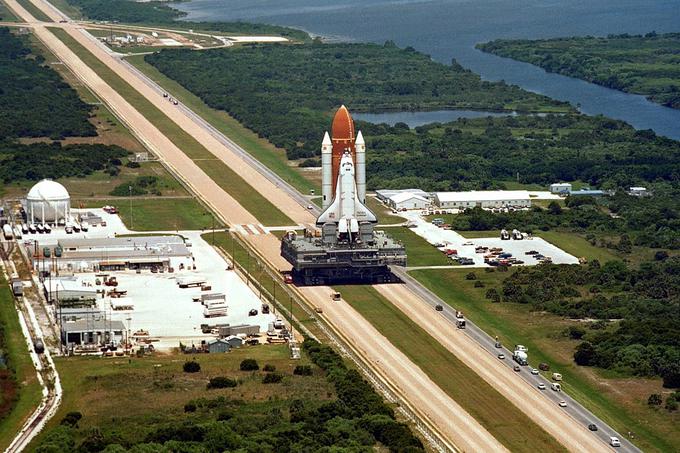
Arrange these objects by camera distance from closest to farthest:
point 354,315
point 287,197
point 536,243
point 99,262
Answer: point 354,315, point 99,262, point 536,243, point 287,197

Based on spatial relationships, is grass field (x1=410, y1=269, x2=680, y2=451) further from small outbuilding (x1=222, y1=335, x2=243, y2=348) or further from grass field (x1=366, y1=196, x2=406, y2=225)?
grass field (x1=366, y1=196, x2=406, y2=225)

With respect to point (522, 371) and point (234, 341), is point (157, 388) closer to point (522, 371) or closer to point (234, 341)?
point (234, 341)

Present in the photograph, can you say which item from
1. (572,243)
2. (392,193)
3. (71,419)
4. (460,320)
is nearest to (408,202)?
(392,193)

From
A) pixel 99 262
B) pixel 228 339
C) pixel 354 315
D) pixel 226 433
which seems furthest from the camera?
pixel 99 262

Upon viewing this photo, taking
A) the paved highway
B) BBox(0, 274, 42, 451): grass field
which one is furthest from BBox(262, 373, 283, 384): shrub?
the paved highway

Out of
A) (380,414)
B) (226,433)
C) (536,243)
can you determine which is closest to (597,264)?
(536,243)

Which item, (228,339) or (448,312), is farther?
(448,312)

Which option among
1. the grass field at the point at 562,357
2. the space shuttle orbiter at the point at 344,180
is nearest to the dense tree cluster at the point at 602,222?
the grass field at the point at 562,357

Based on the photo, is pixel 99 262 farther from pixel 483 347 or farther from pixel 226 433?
pixel 226 433
